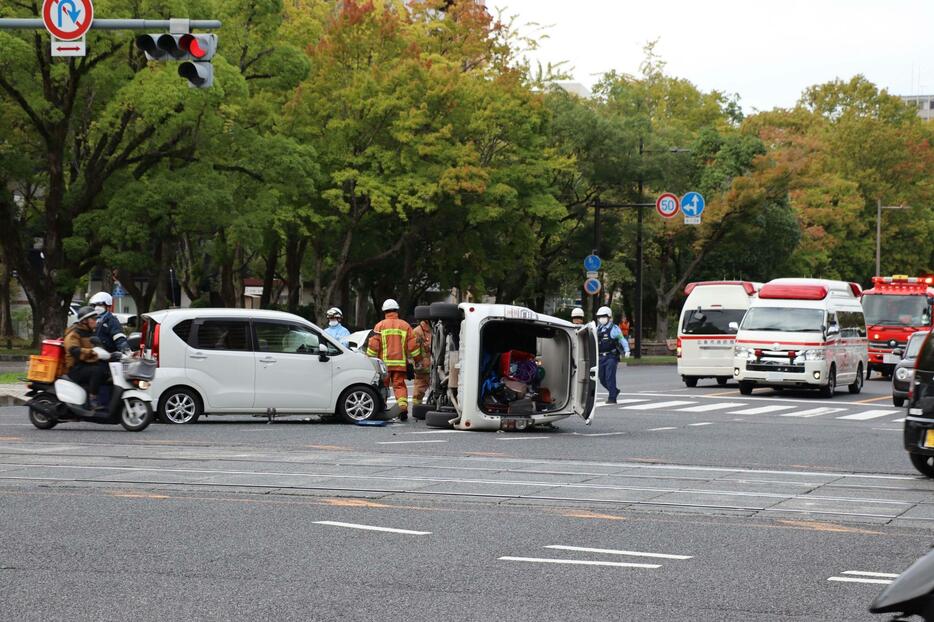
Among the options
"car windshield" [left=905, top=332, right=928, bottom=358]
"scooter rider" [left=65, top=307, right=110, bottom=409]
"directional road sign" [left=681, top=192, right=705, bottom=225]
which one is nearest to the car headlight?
"car windshield" [left=905, top=332, right=928, bottom=358]

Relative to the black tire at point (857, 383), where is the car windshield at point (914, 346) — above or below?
above

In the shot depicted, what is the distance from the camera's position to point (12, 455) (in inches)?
591

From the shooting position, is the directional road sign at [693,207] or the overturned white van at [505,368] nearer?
the overturned white van at [505,368]

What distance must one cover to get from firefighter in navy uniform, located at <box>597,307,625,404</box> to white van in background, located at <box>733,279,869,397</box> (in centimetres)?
532

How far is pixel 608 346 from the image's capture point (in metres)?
27.0

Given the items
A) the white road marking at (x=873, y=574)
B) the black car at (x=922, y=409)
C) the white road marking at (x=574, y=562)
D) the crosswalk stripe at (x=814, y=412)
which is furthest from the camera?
the crosswalk stripe at (x=814, y=412)

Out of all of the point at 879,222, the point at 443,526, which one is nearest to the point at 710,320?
the point at 443,526

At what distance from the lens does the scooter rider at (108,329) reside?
1945 centimetres

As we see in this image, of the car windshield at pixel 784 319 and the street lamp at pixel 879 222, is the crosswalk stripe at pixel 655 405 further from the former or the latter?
the street lamp at pixel 879 222

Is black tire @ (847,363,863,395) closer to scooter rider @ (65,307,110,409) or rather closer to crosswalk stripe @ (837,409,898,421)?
crosswalk stripe @ (837,409,898,421)

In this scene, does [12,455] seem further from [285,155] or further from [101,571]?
[285,155]

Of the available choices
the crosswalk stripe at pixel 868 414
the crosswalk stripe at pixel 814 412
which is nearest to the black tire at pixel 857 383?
the crosswalk stripe at pixel 814 412

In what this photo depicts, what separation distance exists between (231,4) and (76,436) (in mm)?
24576

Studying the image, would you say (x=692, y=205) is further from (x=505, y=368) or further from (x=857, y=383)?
(x=505, y=368)
